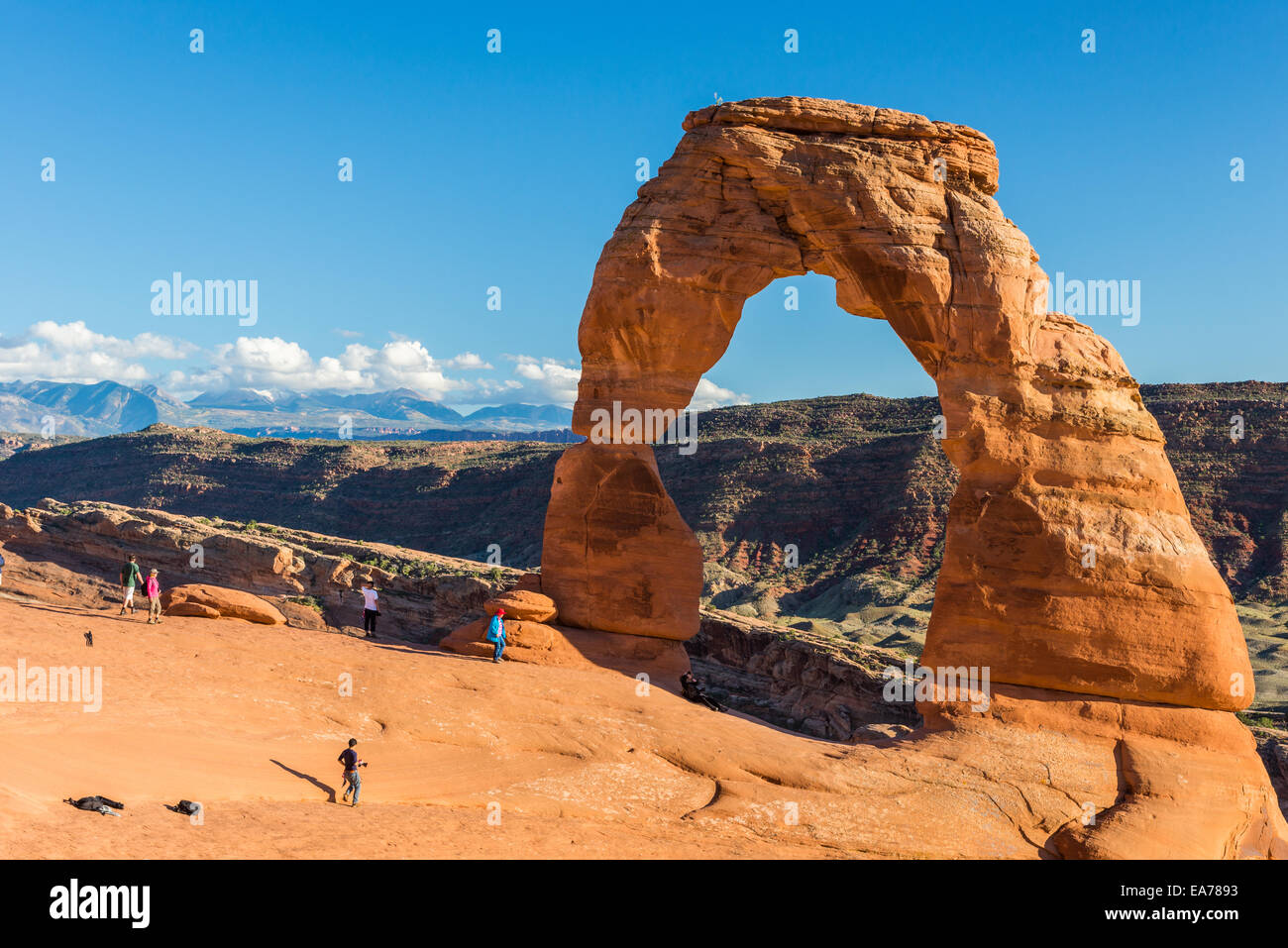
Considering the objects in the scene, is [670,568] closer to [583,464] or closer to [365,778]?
[583,464]

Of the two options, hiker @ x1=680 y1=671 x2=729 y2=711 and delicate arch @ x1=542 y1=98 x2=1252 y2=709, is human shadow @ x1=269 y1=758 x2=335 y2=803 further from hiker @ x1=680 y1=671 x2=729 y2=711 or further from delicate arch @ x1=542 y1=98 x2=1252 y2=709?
delicate arch @ x1=542 y1=98 x2=1252 y2=709

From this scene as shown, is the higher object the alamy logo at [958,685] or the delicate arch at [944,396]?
the delicate arch at [944,396]

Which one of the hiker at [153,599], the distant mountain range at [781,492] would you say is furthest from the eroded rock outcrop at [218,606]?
the distant mountain range at [781,492]

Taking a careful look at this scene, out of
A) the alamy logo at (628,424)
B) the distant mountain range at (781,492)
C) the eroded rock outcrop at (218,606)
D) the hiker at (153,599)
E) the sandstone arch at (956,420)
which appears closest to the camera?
the sandstone arch at (956,420)
